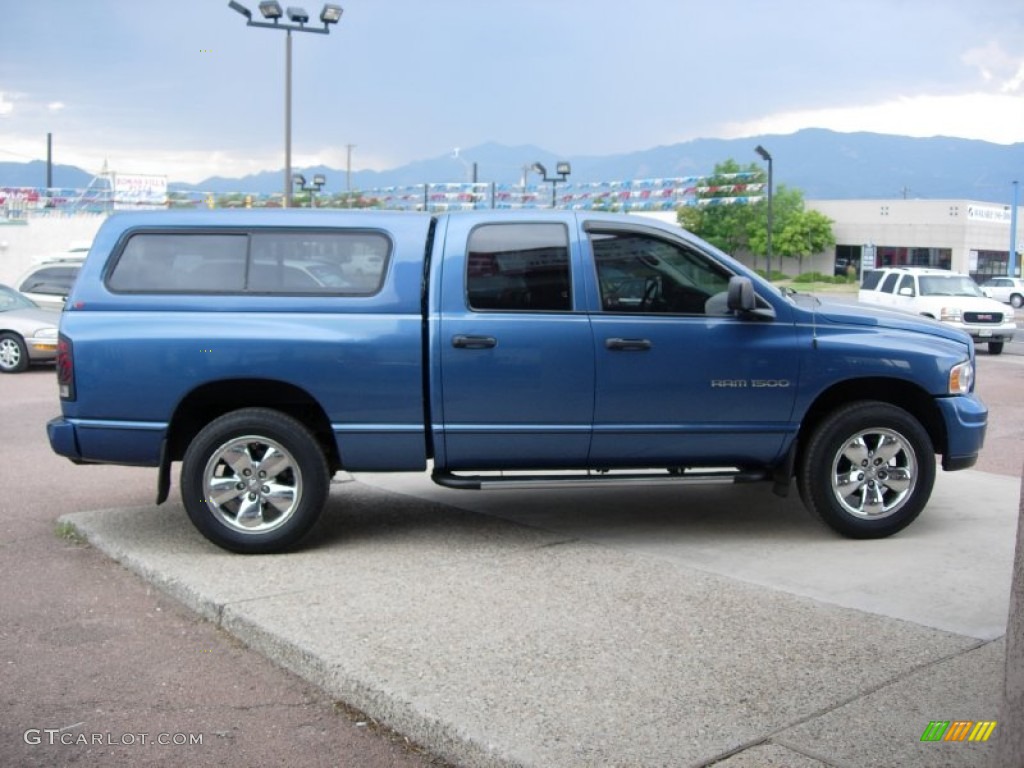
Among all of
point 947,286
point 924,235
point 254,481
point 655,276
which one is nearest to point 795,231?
point 924,235

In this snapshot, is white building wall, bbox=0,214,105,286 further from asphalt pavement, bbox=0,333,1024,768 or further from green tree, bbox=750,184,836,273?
asphalt pavement, bbox=0,333,1024,768

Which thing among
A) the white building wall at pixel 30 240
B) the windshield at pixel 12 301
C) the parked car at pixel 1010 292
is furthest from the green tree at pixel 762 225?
the windshield at pixel 12 301

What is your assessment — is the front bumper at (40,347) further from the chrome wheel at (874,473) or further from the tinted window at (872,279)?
the tinted window at (872,279)

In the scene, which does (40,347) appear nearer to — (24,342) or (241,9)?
(24,342)

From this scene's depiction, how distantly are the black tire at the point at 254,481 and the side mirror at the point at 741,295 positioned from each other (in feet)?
8.42

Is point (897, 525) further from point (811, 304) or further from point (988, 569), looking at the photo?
point (811, 304)

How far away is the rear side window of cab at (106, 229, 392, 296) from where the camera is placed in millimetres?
6758

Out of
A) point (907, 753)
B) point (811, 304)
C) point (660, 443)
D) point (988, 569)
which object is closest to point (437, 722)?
point (907, 753)

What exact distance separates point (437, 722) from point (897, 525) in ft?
12.6

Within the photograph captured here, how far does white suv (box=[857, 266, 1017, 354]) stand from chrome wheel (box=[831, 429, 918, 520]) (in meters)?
16.9

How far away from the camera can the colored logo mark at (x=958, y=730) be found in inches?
163

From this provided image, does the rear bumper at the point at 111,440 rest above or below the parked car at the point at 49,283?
below

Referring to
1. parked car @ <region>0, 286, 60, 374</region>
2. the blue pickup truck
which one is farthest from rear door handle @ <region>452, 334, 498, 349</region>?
parked car @ <region>0, 286, 60, 374</region>

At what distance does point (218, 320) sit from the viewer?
21.7ft
